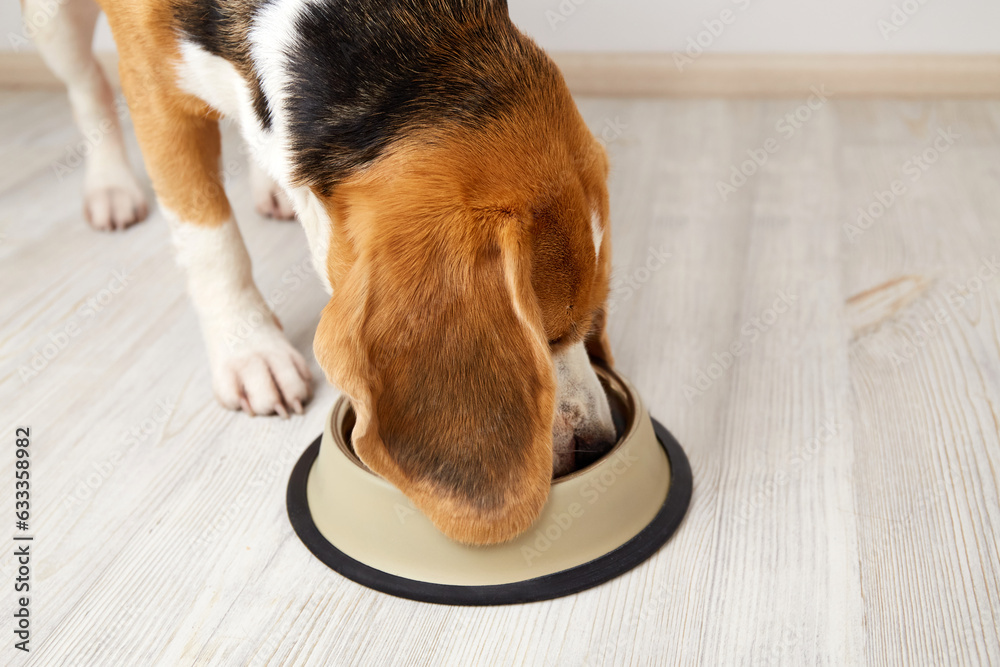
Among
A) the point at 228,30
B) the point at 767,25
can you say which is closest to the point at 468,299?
the point at 228,30

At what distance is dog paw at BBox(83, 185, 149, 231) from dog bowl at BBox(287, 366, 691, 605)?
1213 millimetres

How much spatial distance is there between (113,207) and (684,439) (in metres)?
1.48

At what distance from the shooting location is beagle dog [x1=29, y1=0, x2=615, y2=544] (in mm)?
923

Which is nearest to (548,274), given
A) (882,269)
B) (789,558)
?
(789,558)

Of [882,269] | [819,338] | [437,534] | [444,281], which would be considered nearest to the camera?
[444,281]

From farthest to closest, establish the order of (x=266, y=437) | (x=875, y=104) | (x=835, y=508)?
1. (x=875, y=104)
2. (x=266, y=437)
3. (x=835, y=508)

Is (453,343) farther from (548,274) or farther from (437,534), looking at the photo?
(437,534)

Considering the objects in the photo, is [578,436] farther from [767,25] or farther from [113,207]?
[767,25]

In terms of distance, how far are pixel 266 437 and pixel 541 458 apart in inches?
23.5

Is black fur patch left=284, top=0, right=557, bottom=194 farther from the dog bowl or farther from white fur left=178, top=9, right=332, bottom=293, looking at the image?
the dog bowl

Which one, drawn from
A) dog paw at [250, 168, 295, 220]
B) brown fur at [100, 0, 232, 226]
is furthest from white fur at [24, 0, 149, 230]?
brown fur at [100, 0, 232, 226]

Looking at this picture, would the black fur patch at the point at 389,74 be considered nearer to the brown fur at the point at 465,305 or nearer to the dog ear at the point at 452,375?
the brown fur at the point at 465,305

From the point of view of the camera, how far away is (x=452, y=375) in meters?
0.95

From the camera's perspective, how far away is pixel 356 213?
100 cm
